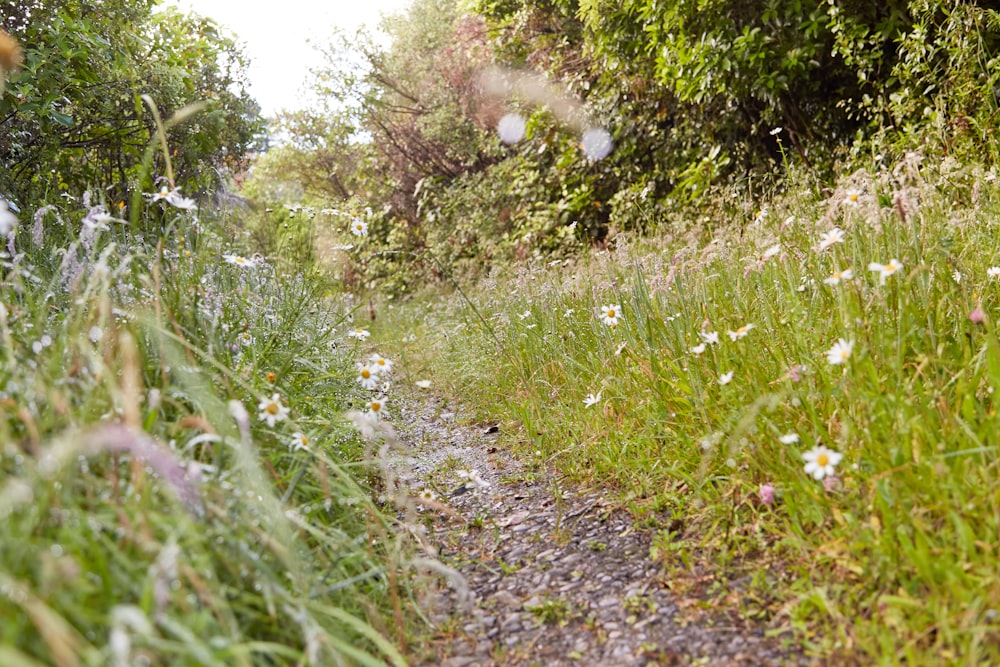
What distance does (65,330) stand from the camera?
1.95m

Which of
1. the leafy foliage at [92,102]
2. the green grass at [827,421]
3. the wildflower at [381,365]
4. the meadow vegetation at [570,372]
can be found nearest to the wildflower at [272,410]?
the meadow vegetation at [570,372]

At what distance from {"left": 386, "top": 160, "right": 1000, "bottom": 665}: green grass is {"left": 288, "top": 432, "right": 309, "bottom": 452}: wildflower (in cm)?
111

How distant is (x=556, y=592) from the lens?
2.13 meters

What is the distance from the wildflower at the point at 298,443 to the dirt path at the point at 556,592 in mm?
608

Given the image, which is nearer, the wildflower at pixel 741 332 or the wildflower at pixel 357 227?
the wildflower at pixel 741 332

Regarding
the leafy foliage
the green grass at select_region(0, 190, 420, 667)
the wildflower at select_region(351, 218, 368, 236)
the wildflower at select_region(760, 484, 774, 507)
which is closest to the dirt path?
the green grass at select_region(0, 190, 420, 667)

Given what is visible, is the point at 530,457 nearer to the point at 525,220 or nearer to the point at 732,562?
the point at 732,562

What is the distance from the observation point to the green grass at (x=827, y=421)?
1.65m

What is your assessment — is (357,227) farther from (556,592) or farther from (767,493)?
(767,493)

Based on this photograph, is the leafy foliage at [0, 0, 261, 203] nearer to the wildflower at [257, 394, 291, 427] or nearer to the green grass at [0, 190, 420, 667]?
the green grass at [0, 190, 420, 667]

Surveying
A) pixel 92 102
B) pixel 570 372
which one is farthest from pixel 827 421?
pixel 92 102

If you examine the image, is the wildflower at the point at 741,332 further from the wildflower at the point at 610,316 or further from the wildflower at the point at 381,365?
the wildflower at the point at 381,365

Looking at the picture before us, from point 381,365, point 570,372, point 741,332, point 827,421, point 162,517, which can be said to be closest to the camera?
point 162,517

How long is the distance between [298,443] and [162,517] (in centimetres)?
63
